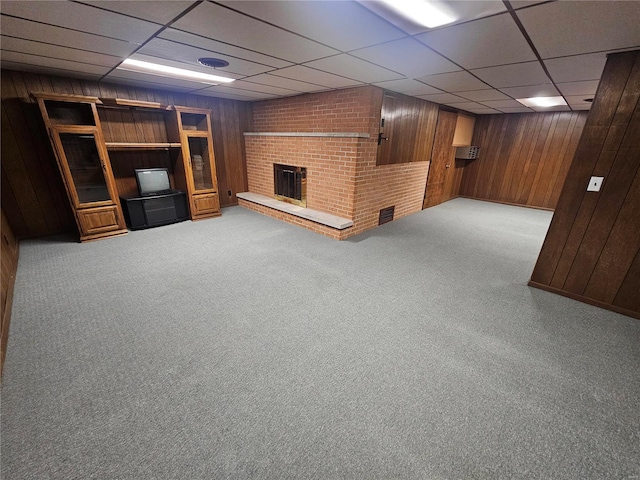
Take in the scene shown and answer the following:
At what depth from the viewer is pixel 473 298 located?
262 centimetres

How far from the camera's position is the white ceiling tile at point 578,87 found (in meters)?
2.97

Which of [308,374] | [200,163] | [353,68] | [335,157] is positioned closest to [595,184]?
[353,68]

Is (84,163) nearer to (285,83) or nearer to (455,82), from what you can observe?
(285,83)

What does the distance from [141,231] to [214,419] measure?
377cm

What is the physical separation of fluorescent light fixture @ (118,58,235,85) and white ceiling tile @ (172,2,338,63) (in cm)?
139

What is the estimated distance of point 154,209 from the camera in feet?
14.1

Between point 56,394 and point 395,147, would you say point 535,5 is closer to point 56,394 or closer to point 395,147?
point 395,147

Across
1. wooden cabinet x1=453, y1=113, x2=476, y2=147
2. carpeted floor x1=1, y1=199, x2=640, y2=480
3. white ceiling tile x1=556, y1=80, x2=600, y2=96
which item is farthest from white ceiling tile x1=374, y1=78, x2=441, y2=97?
wooden cabinet x1=453, y1=113, x2=476, y2=147

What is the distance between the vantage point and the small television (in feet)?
13.8

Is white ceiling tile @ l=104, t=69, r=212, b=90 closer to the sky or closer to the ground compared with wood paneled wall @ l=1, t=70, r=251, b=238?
closer to the sky

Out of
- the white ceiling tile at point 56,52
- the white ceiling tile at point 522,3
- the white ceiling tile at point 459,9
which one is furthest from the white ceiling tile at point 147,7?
the white ceiling tile at point 522,3

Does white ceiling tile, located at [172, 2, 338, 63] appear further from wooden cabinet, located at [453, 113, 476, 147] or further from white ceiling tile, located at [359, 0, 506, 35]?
wooden cabinet, located at [453, 113, 476, 147]

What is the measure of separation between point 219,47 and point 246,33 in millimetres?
470

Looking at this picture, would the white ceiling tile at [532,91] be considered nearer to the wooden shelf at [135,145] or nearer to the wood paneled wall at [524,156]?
the wood paneled wall at [524,156]
